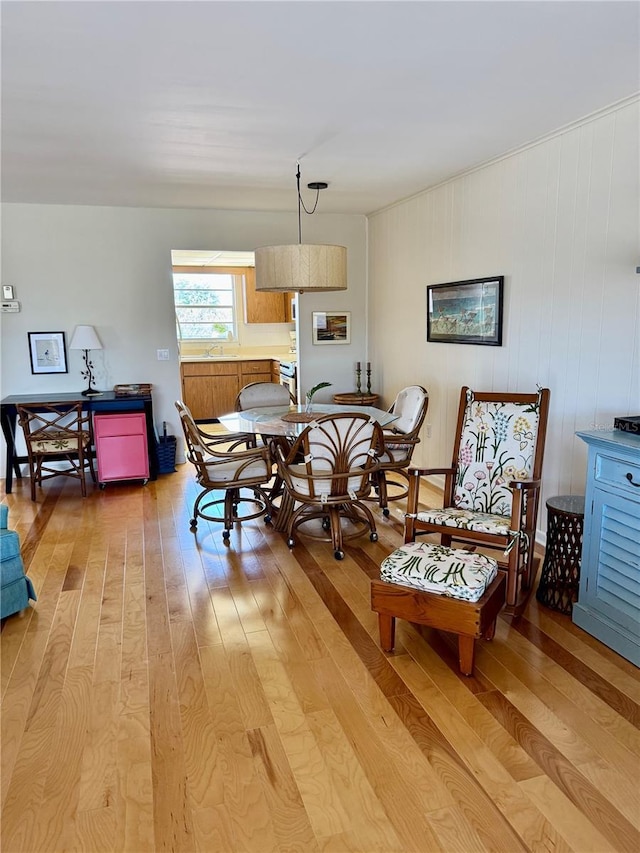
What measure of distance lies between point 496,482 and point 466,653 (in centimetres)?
112

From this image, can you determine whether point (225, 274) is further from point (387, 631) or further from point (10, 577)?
A: point (387, 631)

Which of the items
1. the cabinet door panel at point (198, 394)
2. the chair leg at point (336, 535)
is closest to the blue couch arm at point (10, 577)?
the chair leg at point (336, 535)

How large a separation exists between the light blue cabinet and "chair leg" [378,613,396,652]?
92cm

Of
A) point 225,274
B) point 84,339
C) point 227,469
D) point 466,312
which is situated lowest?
point 227,469

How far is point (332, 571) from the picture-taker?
3393 mm

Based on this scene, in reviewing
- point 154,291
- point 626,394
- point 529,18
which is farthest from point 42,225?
point 626,394

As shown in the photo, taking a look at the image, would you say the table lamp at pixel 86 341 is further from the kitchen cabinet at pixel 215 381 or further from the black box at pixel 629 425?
the black box at pixel 629 425

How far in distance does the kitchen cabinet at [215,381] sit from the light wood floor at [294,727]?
5.03 metres

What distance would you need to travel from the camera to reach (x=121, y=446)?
517 centimetres

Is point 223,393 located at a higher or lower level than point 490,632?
higher

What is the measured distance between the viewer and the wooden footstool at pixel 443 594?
2.32 meters

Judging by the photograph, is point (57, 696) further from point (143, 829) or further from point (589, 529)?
point (589, 529)

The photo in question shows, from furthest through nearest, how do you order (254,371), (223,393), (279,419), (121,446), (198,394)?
(254,371) < (223,393) < (198,394) < (121,446) < (279,419)

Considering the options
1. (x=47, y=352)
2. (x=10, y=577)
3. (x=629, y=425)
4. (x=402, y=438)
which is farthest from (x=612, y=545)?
(x=47, y=352)
